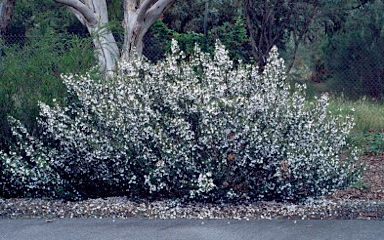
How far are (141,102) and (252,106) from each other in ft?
3.65

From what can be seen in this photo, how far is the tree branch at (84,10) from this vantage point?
1112cm

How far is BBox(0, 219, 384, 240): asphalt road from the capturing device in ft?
16.0

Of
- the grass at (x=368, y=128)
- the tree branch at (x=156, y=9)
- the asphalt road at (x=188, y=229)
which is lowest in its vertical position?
the asphalt road at (x=188, y=229)

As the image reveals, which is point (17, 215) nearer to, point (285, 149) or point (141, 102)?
point (141, 102)

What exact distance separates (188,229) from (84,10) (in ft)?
23.3

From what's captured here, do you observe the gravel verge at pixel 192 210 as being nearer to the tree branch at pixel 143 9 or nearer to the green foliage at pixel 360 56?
the tree branch at pixel 143 9

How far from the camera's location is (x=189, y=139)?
5.48m

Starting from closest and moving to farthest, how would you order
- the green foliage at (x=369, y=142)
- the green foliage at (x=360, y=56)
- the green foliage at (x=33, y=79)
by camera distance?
the green foliage at (x=33, y=79) → the green foliage at (x=369, y=142) → the green foliage at (x=360, y=56)

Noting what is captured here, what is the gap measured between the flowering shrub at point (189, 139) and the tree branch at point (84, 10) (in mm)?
5284

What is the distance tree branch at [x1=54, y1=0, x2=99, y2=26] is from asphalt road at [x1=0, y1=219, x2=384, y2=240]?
256 inches

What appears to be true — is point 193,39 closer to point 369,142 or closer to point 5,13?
point 5,13

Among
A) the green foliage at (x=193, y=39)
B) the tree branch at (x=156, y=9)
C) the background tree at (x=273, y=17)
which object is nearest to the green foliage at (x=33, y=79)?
the tree branch at (x=156, y=9)

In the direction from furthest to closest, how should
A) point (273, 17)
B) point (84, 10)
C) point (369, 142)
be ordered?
point (273, 17)
point (84, 10)
point (369, 142)

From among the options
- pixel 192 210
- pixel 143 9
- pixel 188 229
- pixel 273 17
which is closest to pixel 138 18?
pixel 143 9
